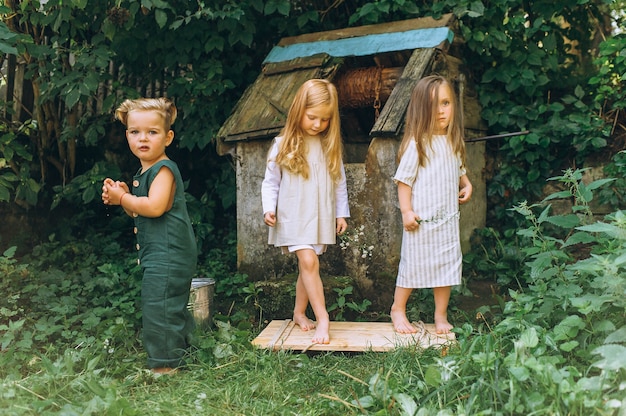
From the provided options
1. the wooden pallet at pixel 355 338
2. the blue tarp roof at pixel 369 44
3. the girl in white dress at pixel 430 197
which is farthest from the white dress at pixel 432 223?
the blue tarp roof at pixel 369 44

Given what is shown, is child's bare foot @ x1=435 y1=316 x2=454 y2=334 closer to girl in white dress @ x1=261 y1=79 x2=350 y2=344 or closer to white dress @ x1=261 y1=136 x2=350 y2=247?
girl in white dress @ x1=261 y1=79 x2=350 y2=344

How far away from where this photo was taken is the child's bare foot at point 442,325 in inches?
133

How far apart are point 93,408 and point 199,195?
384 cm

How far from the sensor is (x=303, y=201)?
339 cm

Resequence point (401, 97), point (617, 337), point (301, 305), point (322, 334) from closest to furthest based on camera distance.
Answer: point (617, 337)
point (322, 334)
point (301, 305)
point (401, 97)

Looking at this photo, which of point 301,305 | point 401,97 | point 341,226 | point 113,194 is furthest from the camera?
point 401,97

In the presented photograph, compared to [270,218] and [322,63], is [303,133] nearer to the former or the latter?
[270,218]

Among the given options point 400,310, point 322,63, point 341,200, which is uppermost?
point 322,63

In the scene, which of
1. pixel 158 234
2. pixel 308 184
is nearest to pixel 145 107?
pixel 158 234

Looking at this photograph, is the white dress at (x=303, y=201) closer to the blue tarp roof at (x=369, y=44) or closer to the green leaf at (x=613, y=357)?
the blue tarp roof at (x=369, y=44)

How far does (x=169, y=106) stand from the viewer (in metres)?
3.13

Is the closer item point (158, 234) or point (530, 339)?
point (530, 339)

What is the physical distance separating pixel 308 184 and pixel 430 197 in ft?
2.28

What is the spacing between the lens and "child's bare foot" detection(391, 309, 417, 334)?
338 cm
